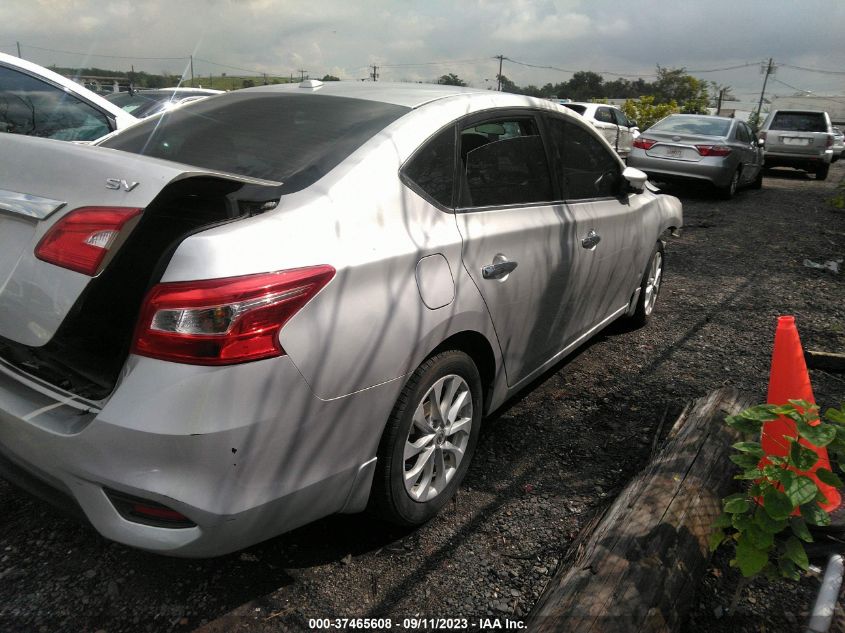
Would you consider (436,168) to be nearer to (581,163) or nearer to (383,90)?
(383,90)

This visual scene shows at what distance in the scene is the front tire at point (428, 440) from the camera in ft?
7.10

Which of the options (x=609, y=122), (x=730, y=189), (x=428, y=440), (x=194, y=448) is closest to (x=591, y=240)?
(x=428, y=440)

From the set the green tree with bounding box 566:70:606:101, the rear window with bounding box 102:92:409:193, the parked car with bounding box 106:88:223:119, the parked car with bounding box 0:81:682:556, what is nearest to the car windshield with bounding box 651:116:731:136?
the parked car with bounding box 106:88:223:119

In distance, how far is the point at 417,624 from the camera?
6.75 ft

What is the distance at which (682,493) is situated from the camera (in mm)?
2371

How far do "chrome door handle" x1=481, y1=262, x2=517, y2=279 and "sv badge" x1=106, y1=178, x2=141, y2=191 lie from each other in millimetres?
1242

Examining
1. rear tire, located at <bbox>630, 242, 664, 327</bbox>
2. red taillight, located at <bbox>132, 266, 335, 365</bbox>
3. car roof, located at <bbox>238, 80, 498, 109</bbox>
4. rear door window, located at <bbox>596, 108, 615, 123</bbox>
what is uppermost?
car roof, located at <bbox>238, 80, 498, 109</bbox>

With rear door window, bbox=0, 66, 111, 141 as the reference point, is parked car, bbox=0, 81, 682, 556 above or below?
below

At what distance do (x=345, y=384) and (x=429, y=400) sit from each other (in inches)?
20.4

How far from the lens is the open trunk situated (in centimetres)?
183

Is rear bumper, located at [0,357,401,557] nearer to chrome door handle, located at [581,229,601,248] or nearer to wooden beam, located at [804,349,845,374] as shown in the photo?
chrome door handle, located at [581,229,601,248]

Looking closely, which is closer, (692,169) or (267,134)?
(267,134)

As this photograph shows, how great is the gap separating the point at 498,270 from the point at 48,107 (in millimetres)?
3843

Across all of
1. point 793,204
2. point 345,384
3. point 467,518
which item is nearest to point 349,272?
point 345,384
